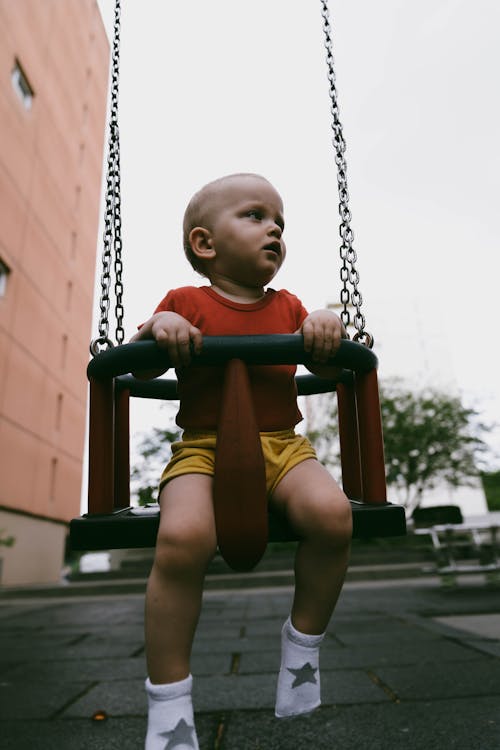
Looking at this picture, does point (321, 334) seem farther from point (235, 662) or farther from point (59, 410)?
point (59, 410)

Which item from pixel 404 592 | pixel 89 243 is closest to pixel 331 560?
pixel 404 592

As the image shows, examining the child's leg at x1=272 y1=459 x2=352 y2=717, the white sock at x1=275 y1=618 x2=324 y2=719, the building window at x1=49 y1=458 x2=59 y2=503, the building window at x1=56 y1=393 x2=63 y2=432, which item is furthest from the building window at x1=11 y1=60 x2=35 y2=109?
the white sock at x1=275 y1=618 x2=324 y2=719

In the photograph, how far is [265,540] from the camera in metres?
1.36

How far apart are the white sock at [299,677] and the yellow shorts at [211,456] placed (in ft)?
1.23

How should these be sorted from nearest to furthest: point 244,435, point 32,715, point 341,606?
point 244,435 < point 32,715 < point 341,606

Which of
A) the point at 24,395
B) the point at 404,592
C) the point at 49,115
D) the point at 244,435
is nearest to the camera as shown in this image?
the point at 244,435

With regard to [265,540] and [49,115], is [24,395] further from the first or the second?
[265,540]

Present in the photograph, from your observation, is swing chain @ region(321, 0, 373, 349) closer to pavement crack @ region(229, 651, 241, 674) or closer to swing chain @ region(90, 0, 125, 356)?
swing chain @ region(90, 0, 125, 356)

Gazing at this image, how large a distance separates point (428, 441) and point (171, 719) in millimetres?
19770

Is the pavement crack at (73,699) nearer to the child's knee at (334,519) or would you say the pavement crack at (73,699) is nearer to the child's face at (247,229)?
the child's knee at (334,519)

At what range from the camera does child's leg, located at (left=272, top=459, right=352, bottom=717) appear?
136 centimetres

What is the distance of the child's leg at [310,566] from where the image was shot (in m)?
1.36

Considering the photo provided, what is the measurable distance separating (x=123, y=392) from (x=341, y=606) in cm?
562

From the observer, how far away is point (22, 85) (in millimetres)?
14195
